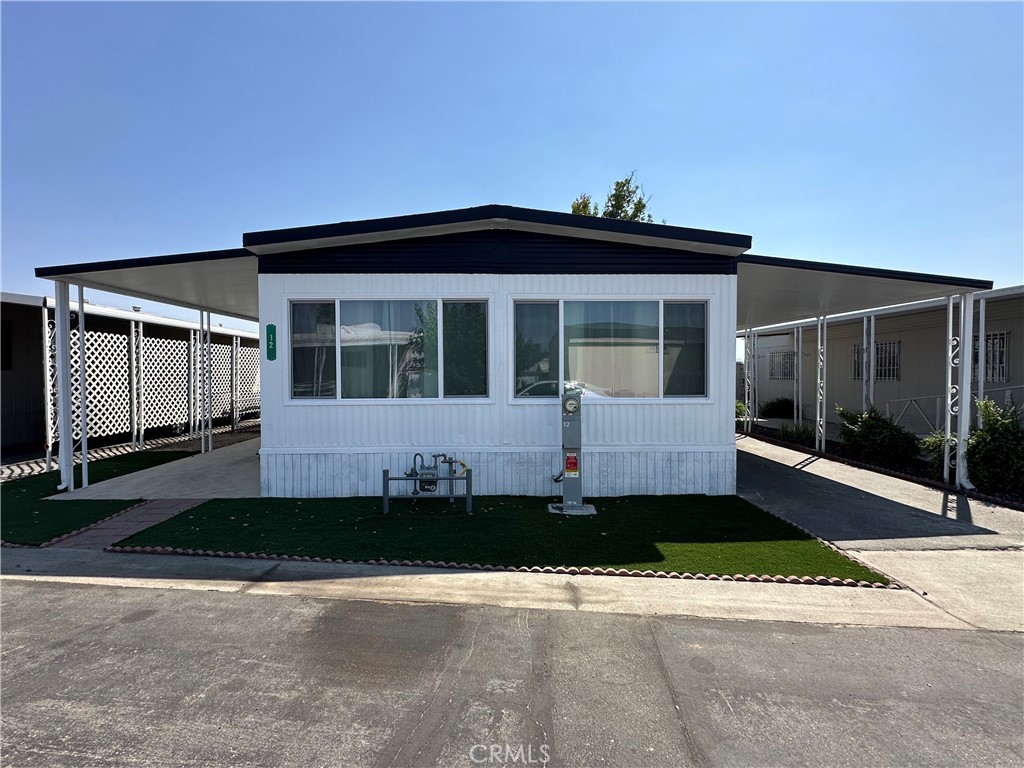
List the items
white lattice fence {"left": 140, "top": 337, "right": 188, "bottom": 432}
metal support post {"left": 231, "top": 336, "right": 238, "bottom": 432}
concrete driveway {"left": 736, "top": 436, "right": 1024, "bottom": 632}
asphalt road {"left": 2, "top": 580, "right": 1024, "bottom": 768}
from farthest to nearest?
metal support post {"left": 231, "top": 336, "right": 238, "bottom": 432} < white lattice fence {"left": 140, "top": 337, "right": 188, "bottom": 432} < concrete driveway {"left": 736, "top": 436, "right": 1024, "bottom": 632} < asphalt road {"left": 2, "top": 580, "right": 1024, "bottom": 768}

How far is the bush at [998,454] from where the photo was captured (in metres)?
7.63

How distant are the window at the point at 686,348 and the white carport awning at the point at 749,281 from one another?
0.98m

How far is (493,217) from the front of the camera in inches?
266

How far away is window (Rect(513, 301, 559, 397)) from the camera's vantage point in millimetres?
7312

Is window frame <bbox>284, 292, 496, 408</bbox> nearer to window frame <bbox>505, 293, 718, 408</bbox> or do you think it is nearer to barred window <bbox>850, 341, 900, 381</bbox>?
window frame <bbox>505, 293, 718, 408</bbox>

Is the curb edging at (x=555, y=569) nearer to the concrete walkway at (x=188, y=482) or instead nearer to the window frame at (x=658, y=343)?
the concrete walkway at (x=188, y=482)

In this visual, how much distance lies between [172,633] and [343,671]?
1413 millimetres

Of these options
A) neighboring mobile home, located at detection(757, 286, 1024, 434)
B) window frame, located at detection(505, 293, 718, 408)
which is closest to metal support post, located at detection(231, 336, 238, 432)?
window frame, located at detection(505, 293, 718, 408)

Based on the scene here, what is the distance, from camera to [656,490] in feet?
24.0

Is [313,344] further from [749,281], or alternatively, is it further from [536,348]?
[749,281]

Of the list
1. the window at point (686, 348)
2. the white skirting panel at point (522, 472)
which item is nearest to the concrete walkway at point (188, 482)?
the white skirting panel at point (522, 472)

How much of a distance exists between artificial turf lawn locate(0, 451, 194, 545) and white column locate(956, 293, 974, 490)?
1182 cm

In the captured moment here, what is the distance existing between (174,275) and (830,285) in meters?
10.2

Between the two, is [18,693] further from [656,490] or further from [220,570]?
[656,490]
